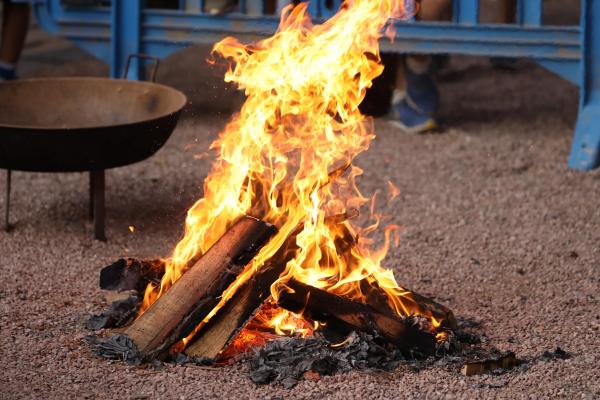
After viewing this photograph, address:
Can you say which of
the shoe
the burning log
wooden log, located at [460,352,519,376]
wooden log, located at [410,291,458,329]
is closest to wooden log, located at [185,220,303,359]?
the burning log

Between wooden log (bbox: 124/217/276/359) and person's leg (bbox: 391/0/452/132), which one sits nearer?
wooden log (bbox: 124/217/276/359)

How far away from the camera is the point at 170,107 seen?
202 inches

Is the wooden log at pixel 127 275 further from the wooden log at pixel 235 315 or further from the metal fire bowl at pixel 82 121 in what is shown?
the metal fire bowl at pixel 82 121

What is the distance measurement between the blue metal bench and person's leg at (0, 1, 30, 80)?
391 mm

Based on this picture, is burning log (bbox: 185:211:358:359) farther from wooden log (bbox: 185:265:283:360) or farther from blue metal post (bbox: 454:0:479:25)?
blue metal post (bbox: 454:0:479:25)

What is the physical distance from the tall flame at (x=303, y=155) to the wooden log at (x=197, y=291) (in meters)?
0.10

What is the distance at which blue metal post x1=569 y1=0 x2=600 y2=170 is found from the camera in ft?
20.7

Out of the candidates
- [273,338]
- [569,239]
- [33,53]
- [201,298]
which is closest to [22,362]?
[201,298]

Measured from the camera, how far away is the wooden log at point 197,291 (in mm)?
3574

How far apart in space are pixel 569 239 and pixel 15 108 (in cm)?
307

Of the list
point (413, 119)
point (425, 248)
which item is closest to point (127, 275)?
point (425, 248)

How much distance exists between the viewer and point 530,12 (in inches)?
259

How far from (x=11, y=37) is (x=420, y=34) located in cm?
325

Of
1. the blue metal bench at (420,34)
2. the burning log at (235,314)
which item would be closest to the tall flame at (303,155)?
the burning log at (235,314)
